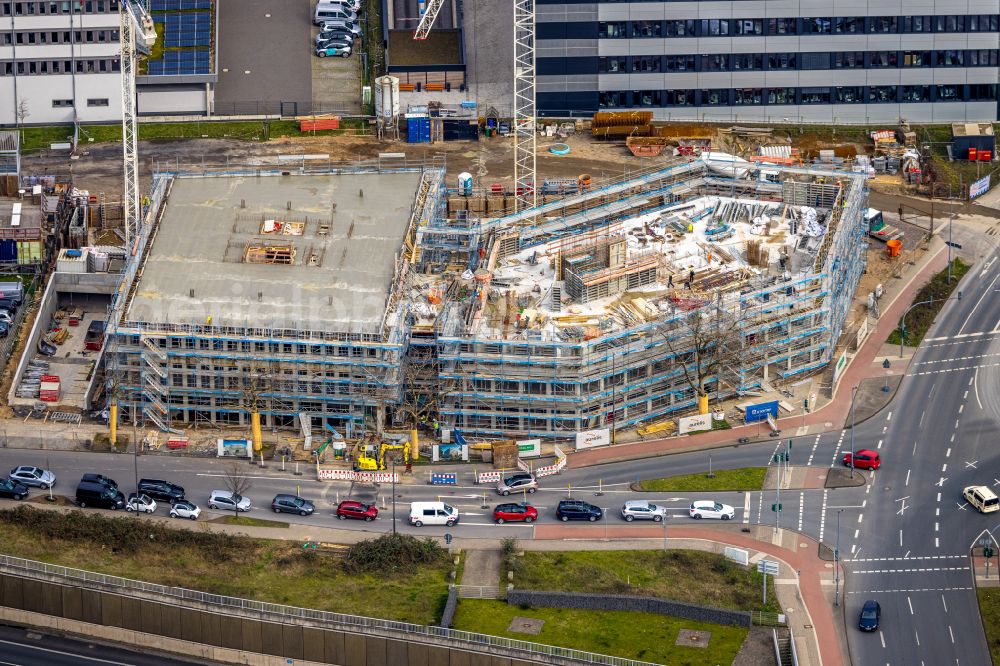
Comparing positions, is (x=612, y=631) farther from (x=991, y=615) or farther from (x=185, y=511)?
(x=185, y=511)

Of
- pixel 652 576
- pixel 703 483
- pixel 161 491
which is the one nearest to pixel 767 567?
pixel 652 576

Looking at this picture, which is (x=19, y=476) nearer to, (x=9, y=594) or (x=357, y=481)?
(x=9, y=594)

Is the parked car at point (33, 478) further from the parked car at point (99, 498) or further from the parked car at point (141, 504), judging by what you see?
the parked car at point (141, 504)

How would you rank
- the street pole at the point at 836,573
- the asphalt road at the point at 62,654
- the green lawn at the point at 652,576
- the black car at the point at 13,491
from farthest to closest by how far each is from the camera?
the black car at the point at 13,491
the street pole at the point at 836,573
the green lawn at the point at 652,576
the asphalt road at the point at 62,654

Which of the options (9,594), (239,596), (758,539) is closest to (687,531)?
(758,539)

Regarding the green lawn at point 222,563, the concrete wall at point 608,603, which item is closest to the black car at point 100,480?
the green lawn at point 222,563

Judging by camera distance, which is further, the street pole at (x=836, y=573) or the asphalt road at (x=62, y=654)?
the street pole at (x=836, y=573)
